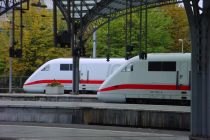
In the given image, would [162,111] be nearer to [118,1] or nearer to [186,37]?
[118,1]

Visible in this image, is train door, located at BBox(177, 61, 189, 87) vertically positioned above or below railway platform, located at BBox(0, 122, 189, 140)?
above

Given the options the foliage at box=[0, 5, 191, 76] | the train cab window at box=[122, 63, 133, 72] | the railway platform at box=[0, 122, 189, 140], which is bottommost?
the railway platform at box=[0, 122, 189, 140]

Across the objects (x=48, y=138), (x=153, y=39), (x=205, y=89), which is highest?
(x=153, y=39)

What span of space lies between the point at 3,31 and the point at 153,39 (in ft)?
59.0

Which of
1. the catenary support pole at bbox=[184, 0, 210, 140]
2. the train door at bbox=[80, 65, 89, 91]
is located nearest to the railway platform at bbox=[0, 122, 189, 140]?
the catenary support pole at bbox=[184, 0, 210, 140]

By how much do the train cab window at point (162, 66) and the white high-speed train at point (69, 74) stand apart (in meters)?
11.4

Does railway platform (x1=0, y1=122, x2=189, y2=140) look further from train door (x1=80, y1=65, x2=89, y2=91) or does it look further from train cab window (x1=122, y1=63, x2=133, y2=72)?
train door (x1=80, y1=65, x2=89, y2=91)

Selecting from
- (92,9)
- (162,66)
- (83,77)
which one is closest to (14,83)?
(83,77)

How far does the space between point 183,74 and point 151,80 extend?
209 cm

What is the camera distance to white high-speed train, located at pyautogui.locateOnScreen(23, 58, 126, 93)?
4019 cm

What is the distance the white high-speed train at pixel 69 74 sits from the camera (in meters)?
40.2

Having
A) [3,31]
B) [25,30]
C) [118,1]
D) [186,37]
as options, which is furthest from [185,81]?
[186,37]

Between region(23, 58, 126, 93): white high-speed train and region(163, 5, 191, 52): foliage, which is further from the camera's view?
region(163, 5, 191, 52): foliage

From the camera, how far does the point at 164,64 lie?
28.0 meters
